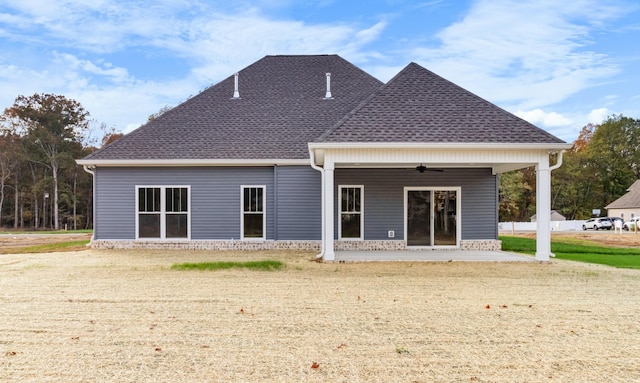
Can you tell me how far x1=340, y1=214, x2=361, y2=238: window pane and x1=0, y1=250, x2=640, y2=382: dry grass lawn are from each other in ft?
15.2

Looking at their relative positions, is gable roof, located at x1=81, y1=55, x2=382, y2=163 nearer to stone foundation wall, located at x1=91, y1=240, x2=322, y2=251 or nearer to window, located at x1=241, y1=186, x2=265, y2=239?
window, located at x1=241, y1=186, x2=265, y2=239

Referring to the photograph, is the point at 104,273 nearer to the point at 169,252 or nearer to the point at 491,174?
the point at 169,252

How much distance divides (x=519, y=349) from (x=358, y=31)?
16950 millimetres

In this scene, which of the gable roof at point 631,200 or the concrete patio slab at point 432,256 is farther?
the gable roof at point 631,200

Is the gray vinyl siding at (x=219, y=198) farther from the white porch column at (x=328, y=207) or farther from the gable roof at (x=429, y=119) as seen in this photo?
the gable roof at (x=429, y=119)

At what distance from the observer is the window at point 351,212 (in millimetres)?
14250

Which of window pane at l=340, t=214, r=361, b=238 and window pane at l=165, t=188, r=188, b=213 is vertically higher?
window pane at l=165, t=188, r=188, b=213

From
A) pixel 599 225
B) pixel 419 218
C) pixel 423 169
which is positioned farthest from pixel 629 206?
pixel 423 169

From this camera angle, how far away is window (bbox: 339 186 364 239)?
46.8ft

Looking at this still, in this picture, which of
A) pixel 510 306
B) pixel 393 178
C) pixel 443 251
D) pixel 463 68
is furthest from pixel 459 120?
pixel 463 68

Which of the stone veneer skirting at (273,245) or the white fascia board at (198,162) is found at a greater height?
the white fascia board at (198,162)

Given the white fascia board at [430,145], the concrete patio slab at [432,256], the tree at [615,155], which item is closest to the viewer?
the white fascia board at [430,145]

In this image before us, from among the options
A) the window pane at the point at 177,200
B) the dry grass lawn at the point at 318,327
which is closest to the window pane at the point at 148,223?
the window pane at the point at 177,200

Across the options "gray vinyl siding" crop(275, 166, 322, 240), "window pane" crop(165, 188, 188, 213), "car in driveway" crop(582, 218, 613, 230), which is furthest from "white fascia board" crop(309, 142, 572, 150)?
"car in driveway" crop(582, 218, 613, 230)
